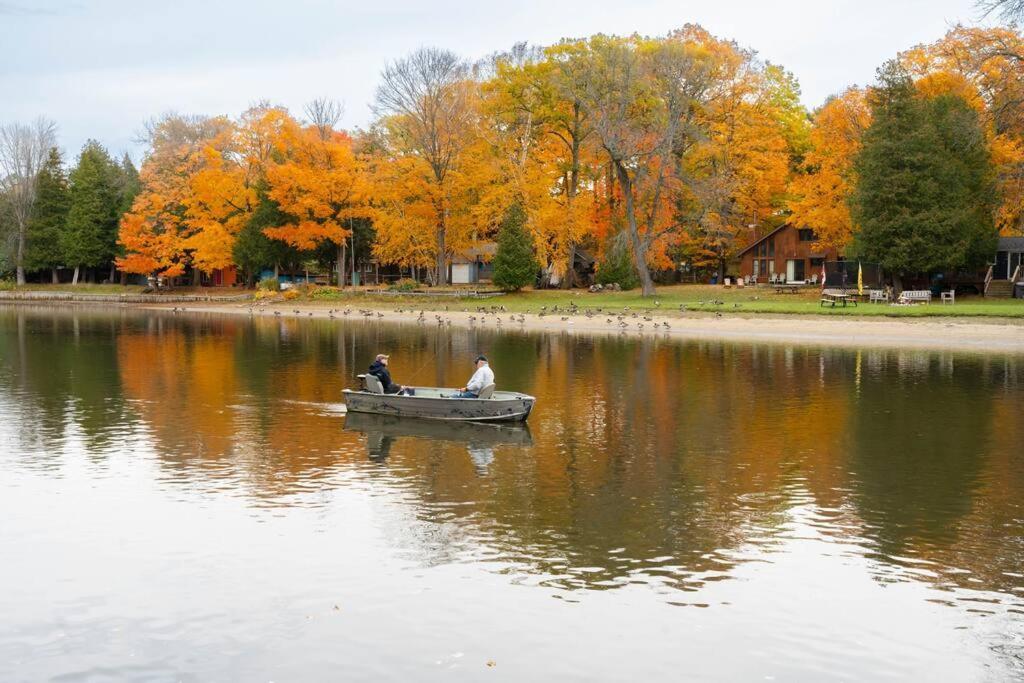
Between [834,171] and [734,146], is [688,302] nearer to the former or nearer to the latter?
[834,171]

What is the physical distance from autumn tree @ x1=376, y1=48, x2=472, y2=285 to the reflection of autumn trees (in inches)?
1294

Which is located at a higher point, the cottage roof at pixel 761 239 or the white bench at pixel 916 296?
the cottage roof at pixel 761 239

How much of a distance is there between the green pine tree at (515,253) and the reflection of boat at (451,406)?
160 feet

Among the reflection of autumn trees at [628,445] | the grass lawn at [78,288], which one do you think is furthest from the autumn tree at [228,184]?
the reflection of autumn trees at [628,445]

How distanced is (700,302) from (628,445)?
44772 mm

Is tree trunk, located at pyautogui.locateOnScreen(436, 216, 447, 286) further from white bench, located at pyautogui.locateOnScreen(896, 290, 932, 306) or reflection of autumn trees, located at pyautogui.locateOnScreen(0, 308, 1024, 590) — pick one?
white bench, located at pyautogui.locateOnScreen(896, 290, 932, 306)

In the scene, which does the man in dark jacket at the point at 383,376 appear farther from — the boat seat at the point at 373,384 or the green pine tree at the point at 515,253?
the green pine tree at the point at 515,253

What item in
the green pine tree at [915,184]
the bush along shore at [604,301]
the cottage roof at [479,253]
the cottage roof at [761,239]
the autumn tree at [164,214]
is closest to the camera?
the bush along shore at [604,301]

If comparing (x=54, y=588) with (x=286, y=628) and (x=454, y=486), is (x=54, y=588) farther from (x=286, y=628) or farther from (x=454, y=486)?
(x=454, y=486)

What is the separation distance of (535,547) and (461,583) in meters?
1.91

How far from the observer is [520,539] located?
1596 cm

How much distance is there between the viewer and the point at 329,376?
38.1 m

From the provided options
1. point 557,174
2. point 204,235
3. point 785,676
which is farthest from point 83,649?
point 204,235

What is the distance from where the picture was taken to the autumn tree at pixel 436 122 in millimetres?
77312
